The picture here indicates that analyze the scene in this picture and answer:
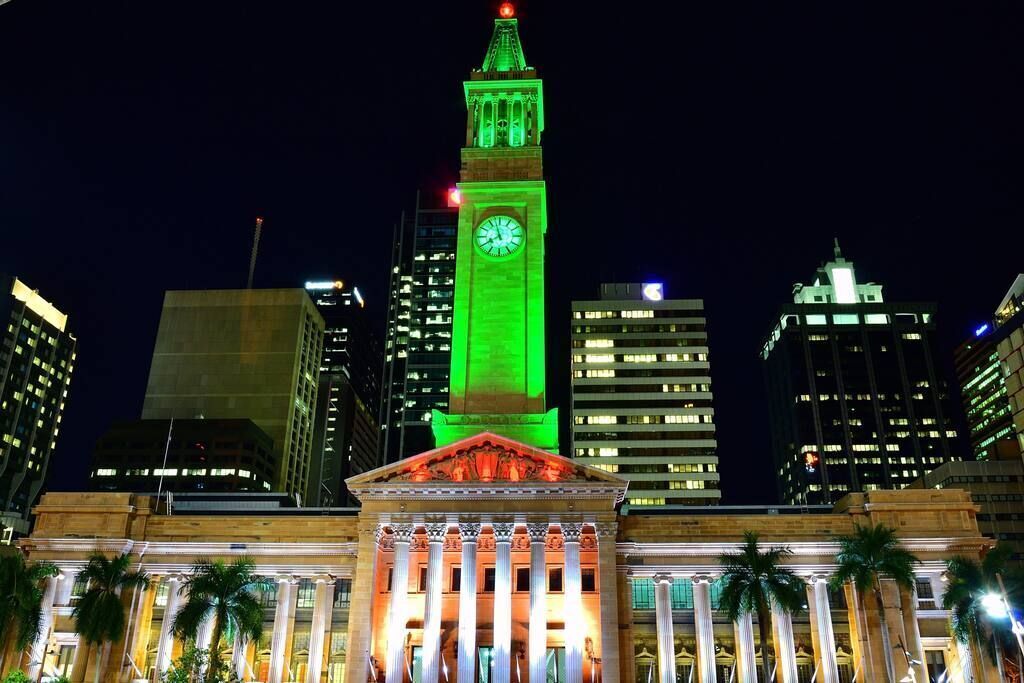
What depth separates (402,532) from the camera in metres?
68.6

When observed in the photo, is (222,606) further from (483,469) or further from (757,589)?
(757,589)

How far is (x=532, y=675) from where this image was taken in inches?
2525

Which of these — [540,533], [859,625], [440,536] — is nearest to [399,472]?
[440,536]

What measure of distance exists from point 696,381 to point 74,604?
387ft

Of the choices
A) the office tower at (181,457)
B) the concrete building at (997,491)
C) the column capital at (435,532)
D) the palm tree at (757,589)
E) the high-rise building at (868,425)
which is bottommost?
the palm tree at (757,589)

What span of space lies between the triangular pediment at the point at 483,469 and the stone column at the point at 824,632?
1805 centimetres

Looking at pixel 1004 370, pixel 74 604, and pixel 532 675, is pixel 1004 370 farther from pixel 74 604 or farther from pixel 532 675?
pixel 74 604

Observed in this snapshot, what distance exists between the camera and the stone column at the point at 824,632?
67062mm

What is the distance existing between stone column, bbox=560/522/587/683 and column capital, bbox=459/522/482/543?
671 cm

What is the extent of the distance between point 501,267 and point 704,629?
38955 mm

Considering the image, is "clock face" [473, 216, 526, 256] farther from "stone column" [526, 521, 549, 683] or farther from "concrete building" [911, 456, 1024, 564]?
"concrete building" [911, 456, 1024, 564]

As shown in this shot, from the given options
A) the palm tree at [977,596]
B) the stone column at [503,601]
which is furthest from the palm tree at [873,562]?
the stone column at [503,601]

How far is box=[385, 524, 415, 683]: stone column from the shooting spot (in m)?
64.7

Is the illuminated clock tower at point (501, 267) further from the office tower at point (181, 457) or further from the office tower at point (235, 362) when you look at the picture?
the office tower at point (235, 362)
